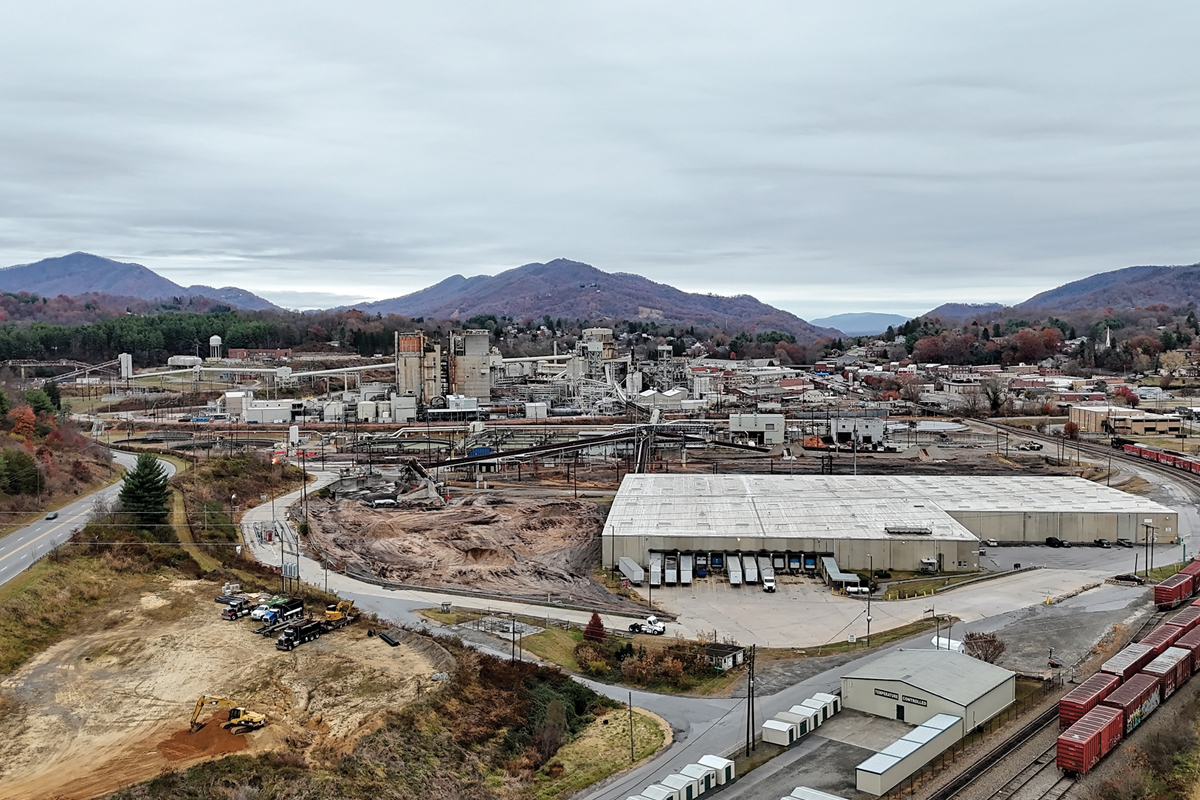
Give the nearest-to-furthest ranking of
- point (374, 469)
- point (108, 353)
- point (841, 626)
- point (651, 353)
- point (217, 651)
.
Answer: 1. point (217, 651)
2. point (841, 626)
3. point (374, 469)
4. point (108, 353)
5. point (651, 353)

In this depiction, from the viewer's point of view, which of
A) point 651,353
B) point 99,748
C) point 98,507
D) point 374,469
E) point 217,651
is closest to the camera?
point 99,748

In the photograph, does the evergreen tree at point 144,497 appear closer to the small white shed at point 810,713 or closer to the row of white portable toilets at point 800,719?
the row of white portable toilets at point 800,719

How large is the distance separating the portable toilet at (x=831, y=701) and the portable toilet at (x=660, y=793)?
12.2ft

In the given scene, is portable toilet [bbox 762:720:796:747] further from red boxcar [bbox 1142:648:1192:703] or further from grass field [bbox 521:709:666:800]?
red boxcar [bbox 1142:648:1192:703]

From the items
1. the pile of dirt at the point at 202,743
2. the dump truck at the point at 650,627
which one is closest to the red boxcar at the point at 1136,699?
the dump truck at the point at 650,627

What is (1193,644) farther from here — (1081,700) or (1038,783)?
(1038,783)

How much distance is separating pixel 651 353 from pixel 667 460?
5494 centimetres

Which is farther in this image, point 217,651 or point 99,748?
point 217,651

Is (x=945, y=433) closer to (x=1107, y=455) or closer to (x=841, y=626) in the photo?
(x=1107, y=455)

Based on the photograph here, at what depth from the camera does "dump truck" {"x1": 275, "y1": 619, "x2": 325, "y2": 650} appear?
15.9 meters

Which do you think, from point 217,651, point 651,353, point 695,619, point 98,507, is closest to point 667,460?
point 695,619

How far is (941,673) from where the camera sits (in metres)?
14.5

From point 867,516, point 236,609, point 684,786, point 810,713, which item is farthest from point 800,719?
point 867,516

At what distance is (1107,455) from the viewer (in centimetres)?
4197
